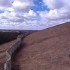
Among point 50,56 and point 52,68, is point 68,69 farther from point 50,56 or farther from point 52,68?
point 50,56

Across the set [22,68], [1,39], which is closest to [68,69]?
[22,68]

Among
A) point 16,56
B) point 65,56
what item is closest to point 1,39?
point 16,56

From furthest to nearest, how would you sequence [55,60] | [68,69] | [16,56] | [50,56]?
[16,56] < [50,56] < [55,60] < [68,69]

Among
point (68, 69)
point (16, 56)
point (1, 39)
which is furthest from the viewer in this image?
point (1, 39)

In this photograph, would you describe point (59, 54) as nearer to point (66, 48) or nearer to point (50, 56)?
point (50, 56)

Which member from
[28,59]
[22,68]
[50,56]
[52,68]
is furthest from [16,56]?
[52,68]

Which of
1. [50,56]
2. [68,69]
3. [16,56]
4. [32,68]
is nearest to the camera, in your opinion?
[68,69]

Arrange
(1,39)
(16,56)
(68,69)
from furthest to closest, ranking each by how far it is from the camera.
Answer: (1,39), (16,56), (68,69)

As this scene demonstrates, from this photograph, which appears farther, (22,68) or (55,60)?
(55,60)

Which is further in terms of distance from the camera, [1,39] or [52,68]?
[1,39]
